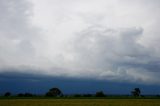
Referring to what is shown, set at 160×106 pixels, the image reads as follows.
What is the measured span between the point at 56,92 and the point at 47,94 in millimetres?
7207

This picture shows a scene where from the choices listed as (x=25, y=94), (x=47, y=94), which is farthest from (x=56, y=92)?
(x=25, y=94)

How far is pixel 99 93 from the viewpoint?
185875mm

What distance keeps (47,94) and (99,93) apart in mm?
34282

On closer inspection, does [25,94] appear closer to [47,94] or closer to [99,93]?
[47,94]

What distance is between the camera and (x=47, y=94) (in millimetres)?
194000

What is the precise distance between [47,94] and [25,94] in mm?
16631

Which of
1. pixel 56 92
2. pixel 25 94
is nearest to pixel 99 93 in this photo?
pixel 56 92

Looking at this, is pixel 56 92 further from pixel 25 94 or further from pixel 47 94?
pixel 25 94

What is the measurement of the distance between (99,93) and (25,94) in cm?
4562

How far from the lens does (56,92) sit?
199 metres

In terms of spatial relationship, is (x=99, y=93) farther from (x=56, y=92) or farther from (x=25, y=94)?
(x=25, y=94)

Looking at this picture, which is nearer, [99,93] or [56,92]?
[99,93]

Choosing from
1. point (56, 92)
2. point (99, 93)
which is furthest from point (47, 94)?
point (99, 93)

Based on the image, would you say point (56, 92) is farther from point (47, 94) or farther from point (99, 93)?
point (99, 93)
